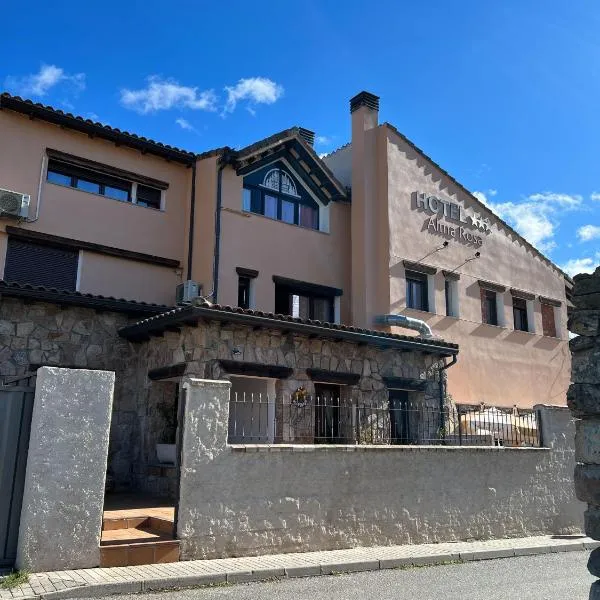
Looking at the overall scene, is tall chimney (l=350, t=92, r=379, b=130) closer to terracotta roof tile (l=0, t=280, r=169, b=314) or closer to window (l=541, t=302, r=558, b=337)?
window (l=541, t=302, r=558, b=337)

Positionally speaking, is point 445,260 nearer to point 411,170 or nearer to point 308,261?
point 411,170

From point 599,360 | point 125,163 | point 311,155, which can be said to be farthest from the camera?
point 311,155

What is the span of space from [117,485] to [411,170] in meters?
12.5

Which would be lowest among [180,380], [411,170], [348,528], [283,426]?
[348,528]

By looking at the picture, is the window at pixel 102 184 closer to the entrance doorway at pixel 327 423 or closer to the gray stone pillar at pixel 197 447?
the entrance doorway at pixel 327 423

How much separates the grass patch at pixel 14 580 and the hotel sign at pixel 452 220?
15.3m

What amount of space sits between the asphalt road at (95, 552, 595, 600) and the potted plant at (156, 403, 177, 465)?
477 cm

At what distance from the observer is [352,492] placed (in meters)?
9.93

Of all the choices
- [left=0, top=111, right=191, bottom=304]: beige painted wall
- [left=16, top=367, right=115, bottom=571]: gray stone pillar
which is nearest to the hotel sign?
[left=0, top=111, right=191, bottom=304]: beige painted wall

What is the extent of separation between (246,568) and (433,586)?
7.83 ft

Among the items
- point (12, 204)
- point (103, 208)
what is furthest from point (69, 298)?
point (103, 208)

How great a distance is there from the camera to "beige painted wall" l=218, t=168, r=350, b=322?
1683cm

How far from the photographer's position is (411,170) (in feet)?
65.2

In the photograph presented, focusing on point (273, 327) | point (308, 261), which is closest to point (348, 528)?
point (273, 327)
